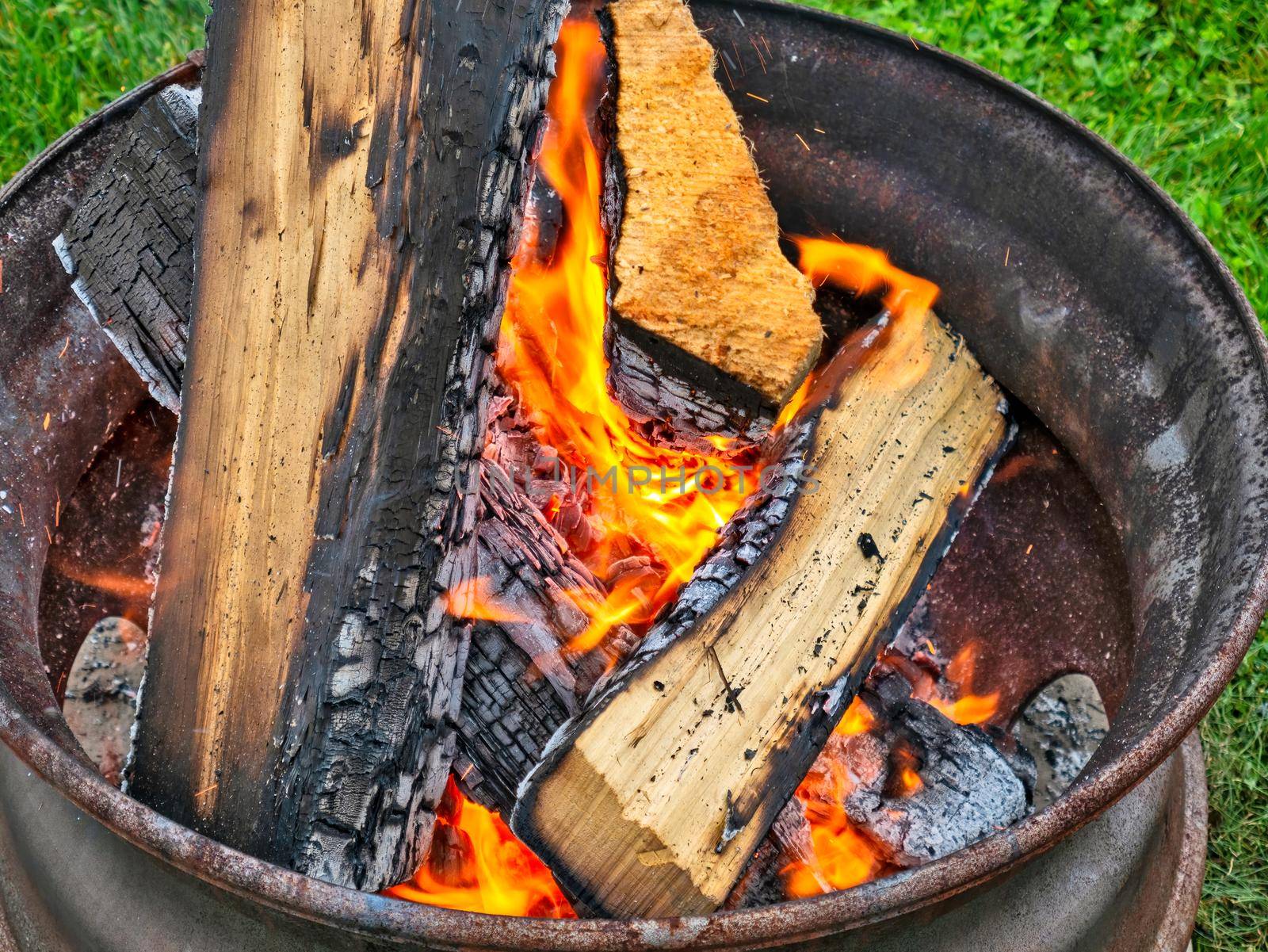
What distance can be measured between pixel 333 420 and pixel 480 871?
0.74 m

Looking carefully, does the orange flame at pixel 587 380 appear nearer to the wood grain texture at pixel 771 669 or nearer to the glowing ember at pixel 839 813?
the wood grain texture at pixel 771 669

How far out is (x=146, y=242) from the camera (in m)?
1.76

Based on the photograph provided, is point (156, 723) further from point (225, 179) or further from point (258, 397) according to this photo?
point (225, 179)

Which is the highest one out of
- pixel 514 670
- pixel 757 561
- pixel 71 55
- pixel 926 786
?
pixel 71 55

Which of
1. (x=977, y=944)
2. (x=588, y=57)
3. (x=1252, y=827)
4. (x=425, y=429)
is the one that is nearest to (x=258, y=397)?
(x=425, y=429)

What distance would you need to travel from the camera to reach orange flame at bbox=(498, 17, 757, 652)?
198 cm

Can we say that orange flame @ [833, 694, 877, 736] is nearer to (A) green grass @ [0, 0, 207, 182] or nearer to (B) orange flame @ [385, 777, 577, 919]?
(B) orange flame @ [385, 777, 577, 919]

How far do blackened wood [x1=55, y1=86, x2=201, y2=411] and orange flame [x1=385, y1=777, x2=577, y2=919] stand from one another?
814 millimetres

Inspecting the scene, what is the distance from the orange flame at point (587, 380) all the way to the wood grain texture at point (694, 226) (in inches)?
4.9

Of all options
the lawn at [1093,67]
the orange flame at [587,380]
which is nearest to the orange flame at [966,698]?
the orange flame at [587,380]

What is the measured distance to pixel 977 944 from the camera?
136cm

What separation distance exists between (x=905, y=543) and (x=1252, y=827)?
1.09 metres

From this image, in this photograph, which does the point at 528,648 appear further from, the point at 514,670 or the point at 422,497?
the point at 422,497

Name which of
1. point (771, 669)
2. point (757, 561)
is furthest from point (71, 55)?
point (771, 669)
